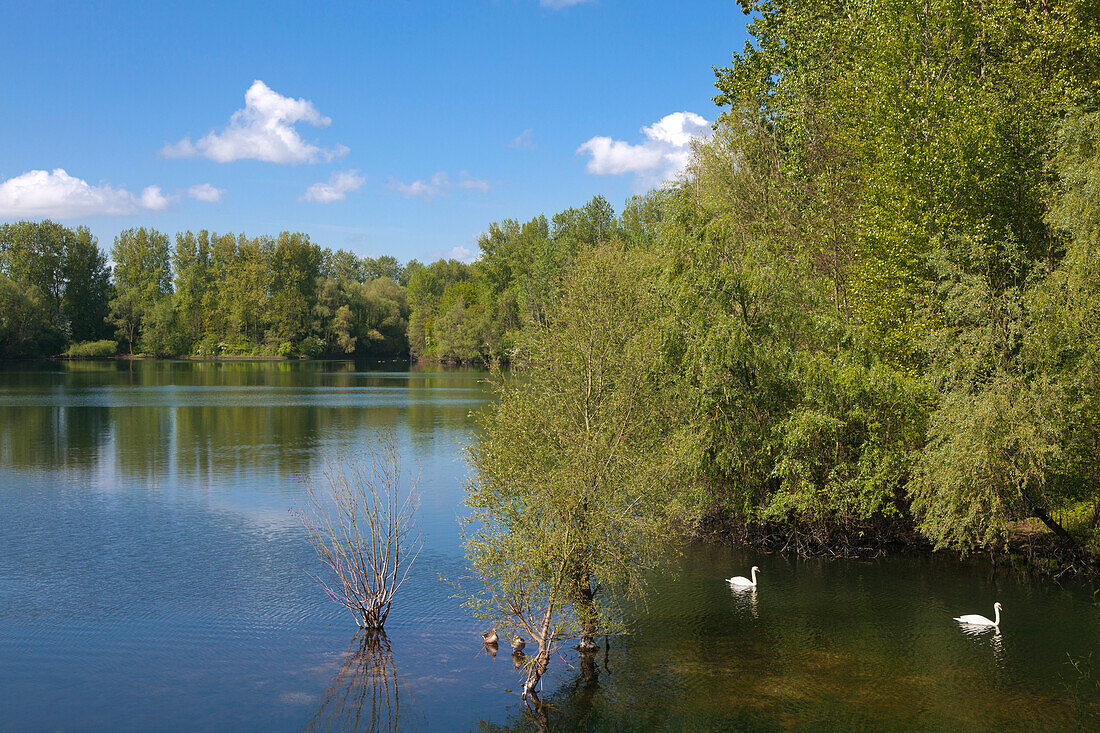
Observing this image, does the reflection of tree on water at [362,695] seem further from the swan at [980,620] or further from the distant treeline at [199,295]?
the distant treeline at [199,295]

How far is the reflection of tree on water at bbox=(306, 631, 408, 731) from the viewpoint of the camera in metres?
16.5

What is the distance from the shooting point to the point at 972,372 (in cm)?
2320

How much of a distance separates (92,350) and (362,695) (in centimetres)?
13858

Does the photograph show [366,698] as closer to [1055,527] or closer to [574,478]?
[574,478]

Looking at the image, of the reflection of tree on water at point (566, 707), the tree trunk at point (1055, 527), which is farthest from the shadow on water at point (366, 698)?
the tree trunk at point (1055, 527)

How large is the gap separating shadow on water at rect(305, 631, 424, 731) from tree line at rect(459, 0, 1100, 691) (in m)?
2.85

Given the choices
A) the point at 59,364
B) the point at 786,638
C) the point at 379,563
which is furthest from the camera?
the point at 59,364

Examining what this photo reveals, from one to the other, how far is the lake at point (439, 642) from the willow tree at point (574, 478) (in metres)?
1.69

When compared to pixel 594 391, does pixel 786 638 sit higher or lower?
lower

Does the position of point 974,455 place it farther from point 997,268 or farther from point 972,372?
point 997,268

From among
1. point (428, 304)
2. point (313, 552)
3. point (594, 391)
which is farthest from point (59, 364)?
point (594, 391)

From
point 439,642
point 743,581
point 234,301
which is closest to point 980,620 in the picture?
point 743,581

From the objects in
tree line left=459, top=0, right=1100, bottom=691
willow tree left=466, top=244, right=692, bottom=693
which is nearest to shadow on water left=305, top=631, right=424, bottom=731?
willow tree left=466, top=244, right=692, bottom=693

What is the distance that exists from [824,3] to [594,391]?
80.5ft
